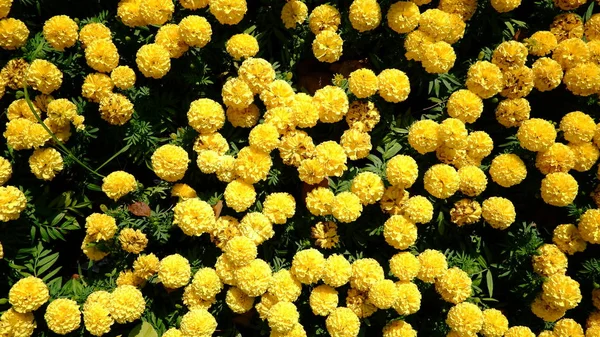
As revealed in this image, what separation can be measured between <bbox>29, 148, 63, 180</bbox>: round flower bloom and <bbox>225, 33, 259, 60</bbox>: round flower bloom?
3.54 ft

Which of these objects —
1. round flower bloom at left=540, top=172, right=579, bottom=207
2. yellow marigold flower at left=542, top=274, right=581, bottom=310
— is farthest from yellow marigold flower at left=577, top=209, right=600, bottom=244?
yellow marigold flower at left=542, top=274, right=581, bottom=310

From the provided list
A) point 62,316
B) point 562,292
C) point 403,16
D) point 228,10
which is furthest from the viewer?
point 403,16

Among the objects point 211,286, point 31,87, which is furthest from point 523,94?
point 31,87

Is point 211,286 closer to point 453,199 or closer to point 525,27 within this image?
point 453,199

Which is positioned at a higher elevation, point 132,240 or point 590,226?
point 590,226

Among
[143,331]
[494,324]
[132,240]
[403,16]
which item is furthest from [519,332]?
[132,240]

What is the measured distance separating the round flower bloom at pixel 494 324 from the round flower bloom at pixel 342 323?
68 centimetres

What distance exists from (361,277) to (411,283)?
0.28 m

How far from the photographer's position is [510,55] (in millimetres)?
2850

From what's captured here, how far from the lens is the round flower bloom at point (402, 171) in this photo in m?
2.69

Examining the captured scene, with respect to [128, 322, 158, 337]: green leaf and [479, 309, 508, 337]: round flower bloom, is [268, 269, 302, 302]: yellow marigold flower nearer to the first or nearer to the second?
[128, 322, 158, 337]: green leaf

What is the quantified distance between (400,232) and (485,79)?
3.18 ft

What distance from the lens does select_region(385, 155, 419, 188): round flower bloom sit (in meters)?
2.69

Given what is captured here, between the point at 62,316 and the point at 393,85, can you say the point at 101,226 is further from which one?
the point at 393,85
